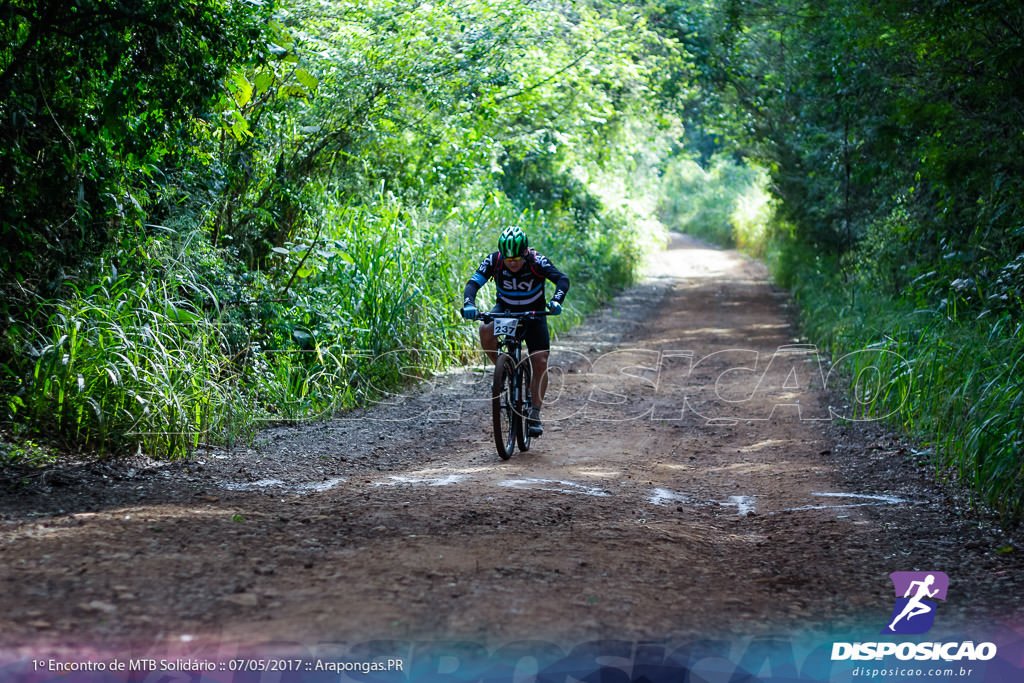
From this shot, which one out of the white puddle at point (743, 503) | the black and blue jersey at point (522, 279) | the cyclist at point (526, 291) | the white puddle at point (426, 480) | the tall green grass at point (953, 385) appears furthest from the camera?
the black and blue jersey at point (522, 279)

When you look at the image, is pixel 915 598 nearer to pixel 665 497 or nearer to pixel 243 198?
pixel 665 497

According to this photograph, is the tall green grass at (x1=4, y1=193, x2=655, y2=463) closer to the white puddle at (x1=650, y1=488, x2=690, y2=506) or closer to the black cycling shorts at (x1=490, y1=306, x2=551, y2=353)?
the black cycling shorts at (x1=490, y1=306, x2=551, y2=353)

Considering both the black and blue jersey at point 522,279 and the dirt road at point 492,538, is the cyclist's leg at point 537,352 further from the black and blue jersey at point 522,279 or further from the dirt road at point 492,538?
the dirt road at point 492,538

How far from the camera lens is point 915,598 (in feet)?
14.8

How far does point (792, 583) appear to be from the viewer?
15.6ft

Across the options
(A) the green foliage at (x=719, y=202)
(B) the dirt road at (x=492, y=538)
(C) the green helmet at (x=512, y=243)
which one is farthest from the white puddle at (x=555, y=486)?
(A) the green foliage at (x=719, y=202)

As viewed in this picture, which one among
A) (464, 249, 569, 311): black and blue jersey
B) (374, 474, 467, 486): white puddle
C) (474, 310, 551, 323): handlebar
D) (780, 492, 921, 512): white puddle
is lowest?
(780, 492, 921, 512): white puddle

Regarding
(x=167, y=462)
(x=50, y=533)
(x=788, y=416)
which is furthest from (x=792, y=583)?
(x=788, y=416)

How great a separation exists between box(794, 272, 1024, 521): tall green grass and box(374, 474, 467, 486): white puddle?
362 cm

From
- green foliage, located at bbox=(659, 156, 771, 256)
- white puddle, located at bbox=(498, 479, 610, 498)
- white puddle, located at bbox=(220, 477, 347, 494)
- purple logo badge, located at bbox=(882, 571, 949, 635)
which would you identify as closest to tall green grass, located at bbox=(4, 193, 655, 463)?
white puddle, located at bbox=(220, 477, 347, 494)

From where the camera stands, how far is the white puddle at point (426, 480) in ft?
22.0

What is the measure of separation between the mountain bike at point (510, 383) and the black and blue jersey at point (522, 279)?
19cm

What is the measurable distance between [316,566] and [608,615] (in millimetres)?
1522

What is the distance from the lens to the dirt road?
397 cm
